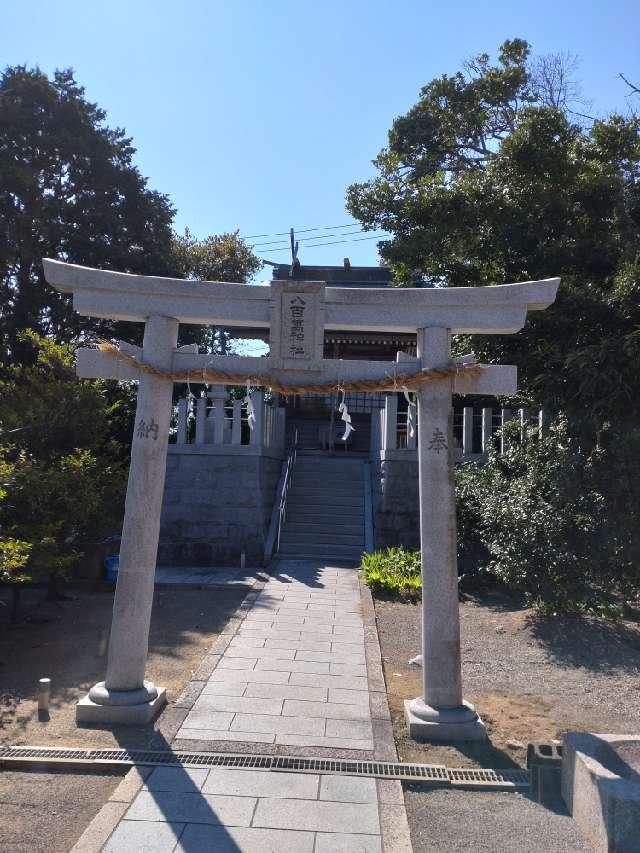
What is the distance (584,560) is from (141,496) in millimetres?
5442

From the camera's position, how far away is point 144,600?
5.66m

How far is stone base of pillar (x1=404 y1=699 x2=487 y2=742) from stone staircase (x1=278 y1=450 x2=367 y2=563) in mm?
7969

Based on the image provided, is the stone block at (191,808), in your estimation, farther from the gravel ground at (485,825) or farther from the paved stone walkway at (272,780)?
the gravel ground at (485,825)

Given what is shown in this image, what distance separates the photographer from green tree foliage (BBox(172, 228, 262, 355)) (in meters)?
20.8

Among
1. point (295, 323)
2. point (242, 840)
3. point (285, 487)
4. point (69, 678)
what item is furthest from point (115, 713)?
point (285, 487)

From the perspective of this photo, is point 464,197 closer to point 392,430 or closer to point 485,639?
point 392,430

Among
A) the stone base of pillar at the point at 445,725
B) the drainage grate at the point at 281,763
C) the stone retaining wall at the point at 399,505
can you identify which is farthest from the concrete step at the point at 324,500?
the drainage grate at the point at 281,763

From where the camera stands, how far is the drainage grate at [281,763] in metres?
4.64

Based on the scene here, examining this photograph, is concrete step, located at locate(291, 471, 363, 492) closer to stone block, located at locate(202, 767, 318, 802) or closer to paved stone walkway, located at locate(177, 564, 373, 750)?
paved stone walkway, located at locate(177, 564, 373, 750)

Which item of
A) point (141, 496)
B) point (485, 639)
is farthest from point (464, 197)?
point (141, 496)

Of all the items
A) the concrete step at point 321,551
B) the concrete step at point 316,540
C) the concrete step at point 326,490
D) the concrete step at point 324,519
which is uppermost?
the concrete step at point 326,490

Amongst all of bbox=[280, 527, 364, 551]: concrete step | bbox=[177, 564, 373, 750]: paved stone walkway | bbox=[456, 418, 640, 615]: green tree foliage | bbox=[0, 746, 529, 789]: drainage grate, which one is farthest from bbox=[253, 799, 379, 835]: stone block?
bbox=[280, 527, 364, 551]: concrete step

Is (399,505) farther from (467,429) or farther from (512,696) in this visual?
(512,696)

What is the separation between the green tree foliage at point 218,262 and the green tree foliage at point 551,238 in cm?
984
